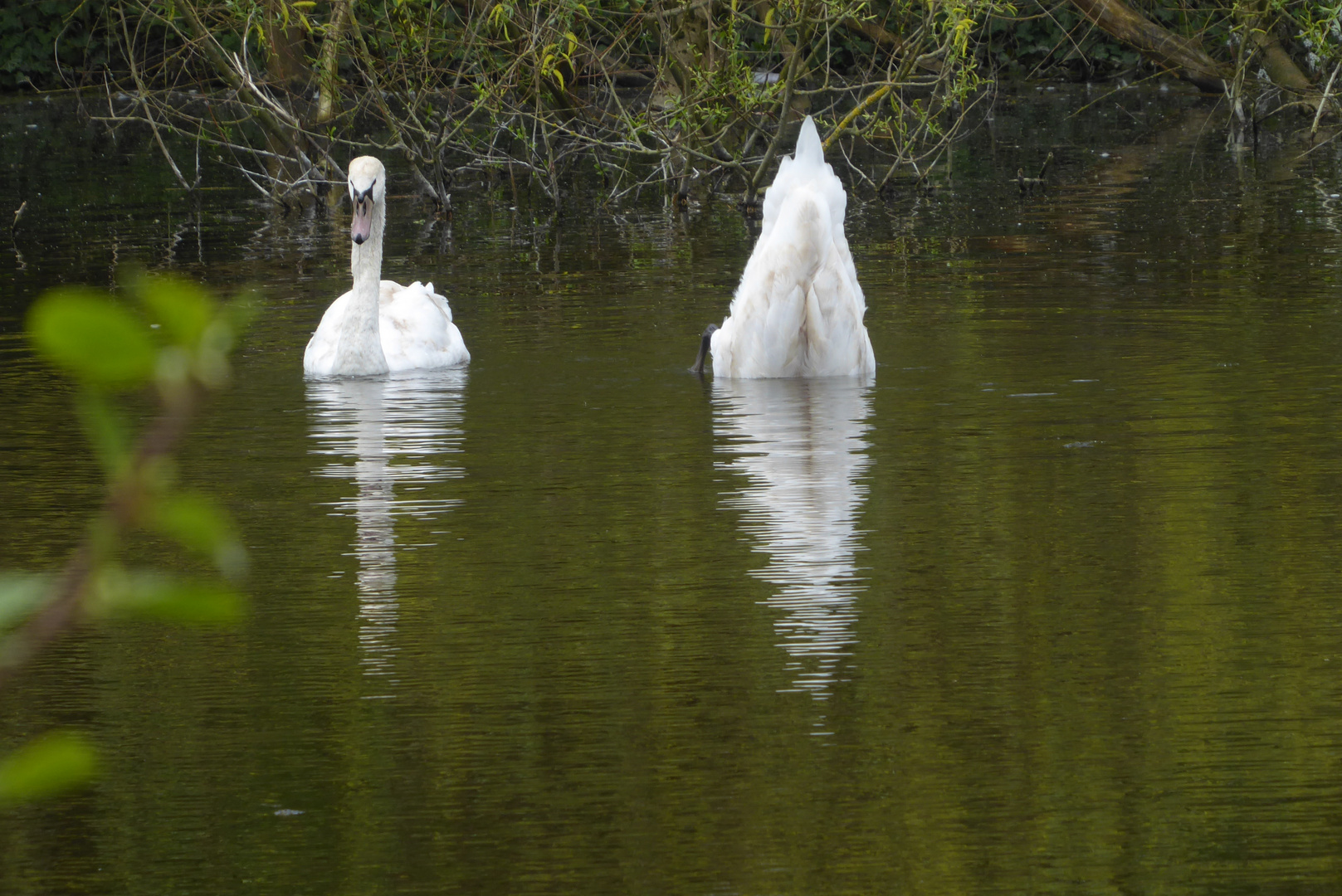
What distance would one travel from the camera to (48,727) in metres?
4.70

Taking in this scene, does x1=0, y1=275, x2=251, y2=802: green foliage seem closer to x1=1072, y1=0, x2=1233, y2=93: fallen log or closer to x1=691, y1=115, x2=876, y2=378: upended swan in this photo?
x1=691, y1=115, x2=876, y2=378: upended swan

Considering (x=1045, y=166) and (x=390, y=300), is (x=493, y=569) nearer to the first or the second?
(x=390, y=300)

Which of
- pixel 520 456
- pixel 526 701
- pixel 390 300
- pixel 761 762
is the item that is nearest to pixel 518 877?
pixel 761 762

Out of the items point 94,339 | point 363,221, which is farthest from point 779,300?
point 94,339

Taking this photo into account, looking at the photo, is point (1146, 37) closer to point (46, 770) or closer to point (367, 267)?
point (367, 267)

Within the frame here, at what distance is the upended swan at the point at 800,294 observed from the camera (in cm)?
905

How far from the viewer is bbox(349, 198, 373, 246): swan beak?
10.7 metres

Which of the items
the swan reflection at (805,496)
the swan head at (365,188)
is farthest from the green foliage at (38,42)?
the swan reflection at (805,496)

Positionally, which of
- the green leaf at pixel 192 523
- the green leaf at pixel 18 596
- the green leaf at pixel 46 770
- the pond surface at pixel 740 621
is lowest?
the pond surface at pixel 740 621

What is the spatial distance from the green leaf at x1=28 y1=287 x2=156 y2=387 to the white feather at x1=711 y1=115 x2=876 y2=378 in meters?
8.01

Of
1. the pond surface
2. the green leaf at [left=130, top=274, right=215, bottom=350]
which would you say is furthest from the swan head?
the green leaf at [left=130, top=274, right=215, bottom=350]

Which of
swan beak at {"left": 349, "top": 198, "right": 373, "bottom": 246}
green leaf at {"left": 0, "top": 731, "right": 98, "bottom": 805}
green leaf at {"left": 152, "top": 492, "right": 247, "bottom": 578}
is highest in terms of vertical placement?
swan beak at {"left": 349, "top": 198, "right": 373, "bottom": 246}

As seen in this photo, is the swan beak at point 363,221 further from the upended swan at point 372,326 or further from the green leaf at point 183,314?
the green leaf at point 183,314

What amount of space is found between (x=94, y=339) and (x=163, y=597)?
0.54 ft
